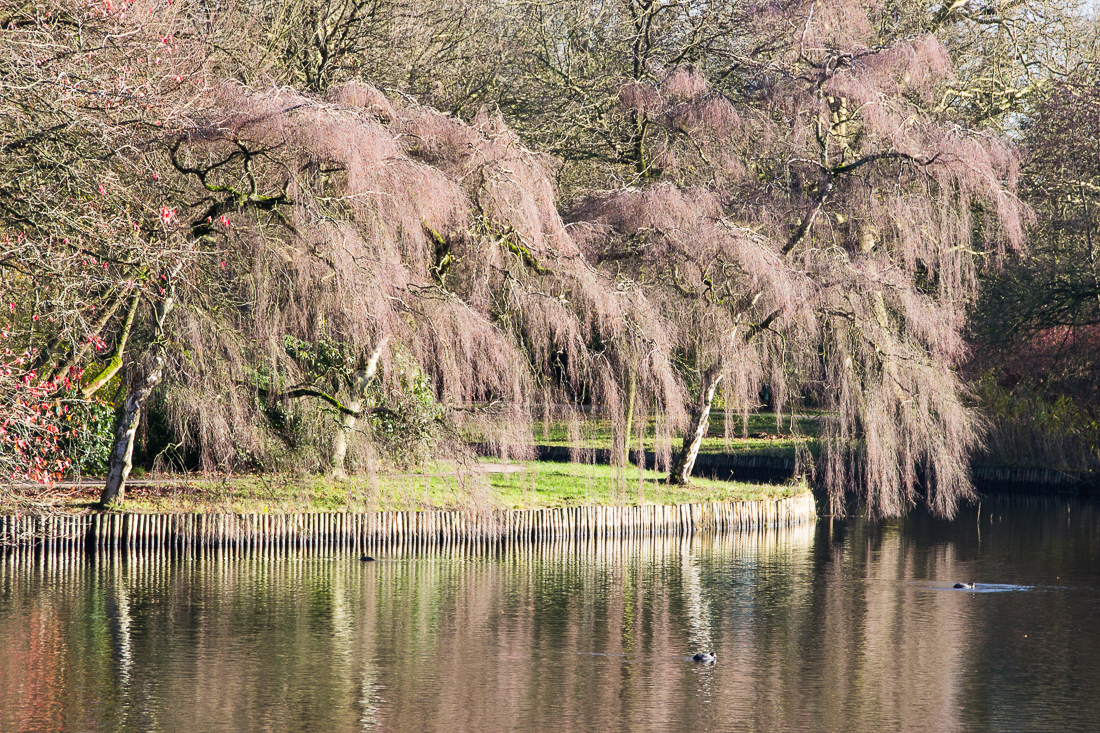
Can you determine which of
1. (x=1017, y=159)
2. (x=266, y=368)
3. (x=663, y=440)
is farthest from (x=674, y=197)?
(x=266, y=368)

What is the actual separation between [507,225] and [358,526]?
427 centimetres

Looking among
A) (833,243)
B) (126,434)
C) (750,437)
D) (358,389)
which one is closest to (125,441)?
(126,434)

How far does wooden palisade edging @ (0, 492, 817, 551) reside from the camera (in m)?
14.7

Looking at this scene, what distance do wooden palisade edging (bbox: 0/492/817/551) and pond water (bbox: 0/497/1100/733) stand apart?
27 cm

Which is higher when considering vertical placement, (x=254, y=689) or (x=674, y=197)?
(x=674, y=197)

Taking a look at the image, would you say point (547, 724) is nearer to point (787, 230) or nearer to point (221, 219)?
point (221, 219)

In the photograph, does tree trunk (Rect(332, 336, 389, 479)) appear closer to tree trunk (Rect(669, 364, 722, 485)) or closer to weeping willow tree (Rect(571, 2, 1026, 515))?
weeping willow tree (Rect(571, 2, 1026, 515))

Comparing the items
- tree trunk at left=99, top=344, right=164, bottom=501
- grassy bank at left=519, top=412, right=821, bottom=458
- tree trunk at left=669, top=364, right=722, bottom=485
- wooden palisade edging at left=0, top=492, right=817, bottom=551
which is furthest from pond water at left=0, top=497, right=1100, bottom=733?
tree trunk at left=669, top=364, right=722, bottom=485

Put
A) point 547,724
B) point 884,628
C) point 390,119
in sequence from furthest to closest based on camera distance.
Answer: point 390,119 < point 884,628 < point 547,724

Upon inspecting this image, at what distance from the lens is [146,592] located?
1284 cm

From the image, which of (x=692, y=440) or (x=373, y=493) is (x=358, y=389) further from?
(x=692, y=440)

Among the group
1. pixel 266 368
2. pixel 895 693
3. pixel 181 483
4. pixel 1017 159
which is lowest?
pixel 895 693

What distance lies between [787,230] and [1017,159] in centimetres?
333

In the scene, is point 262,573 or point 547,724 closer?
point 547,724
